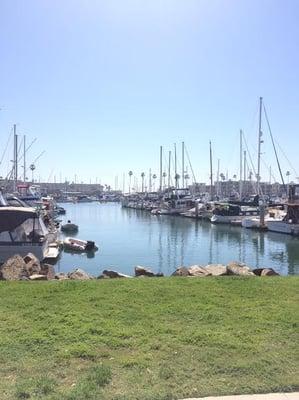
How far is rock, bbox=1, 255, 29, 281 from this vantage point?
14.0 m

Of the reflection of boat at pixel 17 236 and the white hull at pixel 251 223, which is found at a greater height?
the reflection of boat at pixel 17 236

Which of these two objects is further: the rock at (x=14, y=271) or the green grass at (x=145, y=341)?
the rock at (x=14, y=271)

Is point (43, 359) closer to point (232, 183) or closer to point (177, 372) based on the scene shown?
point (177, 372)

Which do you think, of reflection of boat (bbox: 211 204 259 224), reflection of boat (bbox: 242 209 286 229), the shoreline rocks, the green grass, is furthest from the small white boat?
reflection of boat (bbox: 211 204 259 224)

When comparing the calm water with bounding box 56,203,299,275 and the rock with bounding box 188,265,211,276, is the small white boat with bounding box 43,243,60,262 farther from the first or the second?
the rock with bounding box 188,265,211,276

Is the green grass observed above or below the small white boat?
above

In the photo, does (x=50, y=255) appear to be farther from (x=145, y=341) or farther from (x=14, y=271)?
(x=145, y=341)

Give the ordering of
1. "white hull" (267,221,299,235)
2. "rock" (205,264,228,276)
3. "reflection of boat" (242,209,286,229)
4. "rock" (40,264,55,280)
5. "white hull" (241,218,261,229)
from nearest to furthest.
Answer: "rock" (40,264,55,280) → "rock" (205,264,228,276) → "white hull" (267,221,299,235) → "reflection of boat" (242,209,286,229) → "white hull" (241,218,261,229)

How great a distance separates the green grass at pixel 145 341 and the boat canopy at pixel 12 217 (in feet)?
61.0

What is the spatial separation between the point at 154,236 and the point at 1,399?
55793mm

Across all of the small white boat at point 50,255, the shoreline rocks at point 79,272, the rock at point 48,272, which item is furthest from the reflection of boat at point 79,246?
the shoreline rocks at point 79,272

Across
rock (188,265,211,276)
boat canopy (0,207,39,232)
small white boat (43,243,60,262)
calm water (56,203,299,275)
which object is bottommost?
calm water (56,203,299,275)

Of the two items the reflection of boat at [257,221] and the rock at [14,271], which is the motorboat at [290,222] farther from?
the rock at [14,271]

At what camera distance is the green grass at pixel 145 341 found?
5.84m
